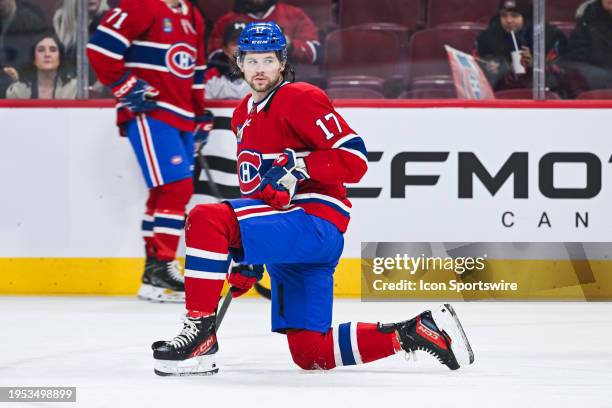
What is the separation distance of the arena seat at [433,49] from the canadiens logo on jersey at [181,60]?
1.00 meters

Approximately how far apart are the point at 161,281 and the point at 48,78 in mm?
1074

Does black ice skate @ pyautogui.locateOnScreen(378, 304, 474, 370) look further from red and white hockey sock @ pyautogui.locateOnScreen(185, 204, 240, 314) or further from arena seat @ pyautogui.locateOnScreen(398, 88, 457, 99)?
arena seat @ pyautogui.locateOnScreen(398, 88, 457, 99)

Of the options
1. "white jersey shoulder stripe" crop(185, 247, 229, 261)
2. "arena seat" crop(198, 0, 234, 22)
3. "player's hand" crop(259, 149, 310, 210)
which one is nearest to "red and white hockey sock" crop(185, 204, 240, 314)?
"white jersey shoulder stripe" crop(185, 247, 229, 261)

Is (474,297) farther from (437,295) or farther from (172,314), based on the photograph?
(172,314)

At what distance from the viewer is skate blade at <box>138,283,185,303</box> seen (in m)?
5.38

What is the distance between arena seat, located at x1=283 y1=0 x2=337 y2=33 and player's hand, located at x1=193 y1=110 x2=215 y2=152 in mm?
637

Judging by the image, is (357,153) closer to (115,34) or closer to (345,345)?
(345,345)

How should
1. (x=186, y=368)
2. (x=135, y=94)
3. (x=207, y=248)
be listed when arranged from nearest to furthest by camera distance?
(x=207, y=248) → (x=186, y=368) → (x=135, y=94)

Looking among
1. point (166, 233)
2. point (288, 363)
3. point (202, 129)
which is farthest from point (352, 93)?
point (288, 363)

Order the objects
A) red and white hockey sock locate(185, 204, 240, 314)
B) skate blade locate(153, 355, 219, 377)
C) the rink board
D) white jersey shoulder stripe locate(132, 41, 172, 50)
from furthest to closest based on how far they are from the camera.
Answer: the rink board, white jersey shoulder stripe locate(132, 41, 172, 50), skate blade locate(153, 355, 219, 377), red and white hockey sock locate(185, 204, 240, 314)

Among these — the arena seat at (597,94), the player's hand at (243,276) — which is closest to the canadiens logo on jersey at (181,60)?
the arena seat at (597,94)

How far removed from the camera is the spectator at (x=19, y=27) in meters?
5.61

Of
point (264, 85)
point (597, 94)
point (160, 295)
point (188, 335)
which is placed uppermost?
point (264, 85)

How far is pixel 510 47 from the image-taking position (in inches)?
221
